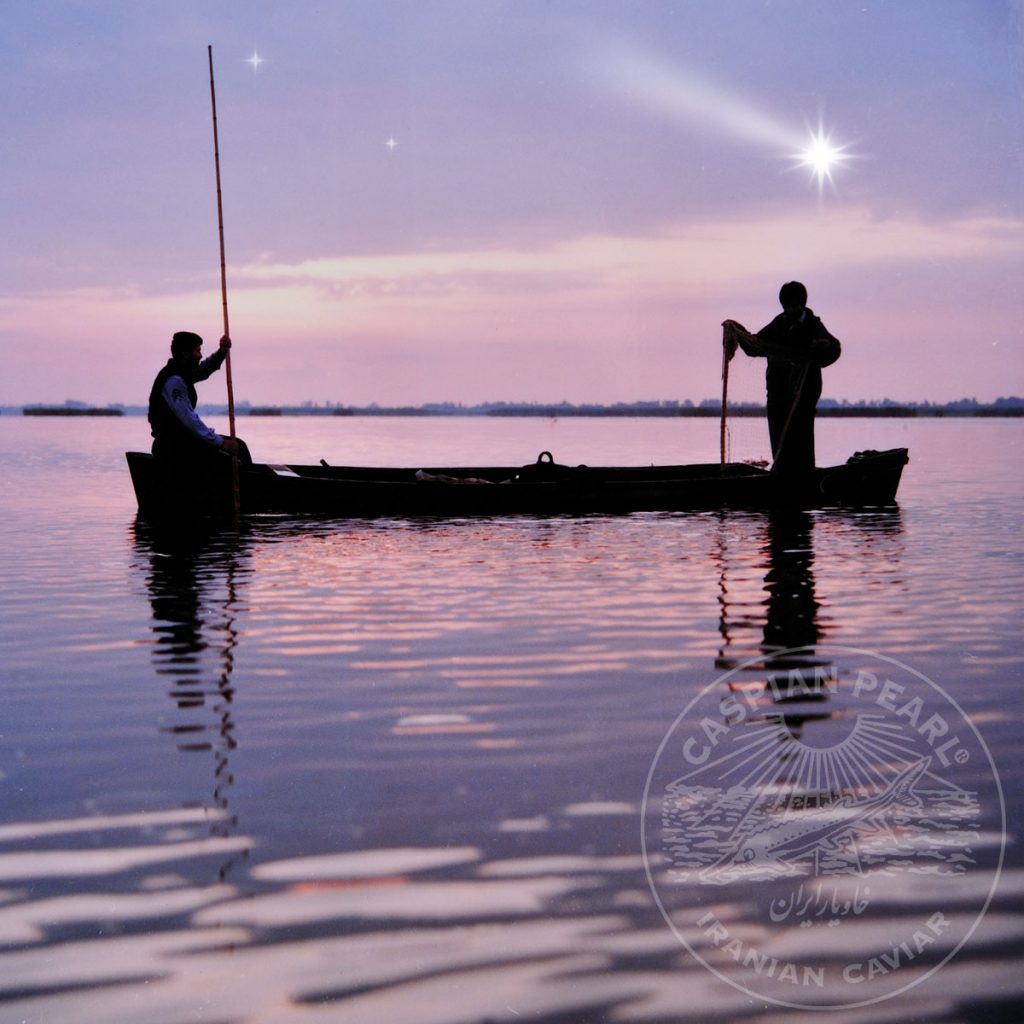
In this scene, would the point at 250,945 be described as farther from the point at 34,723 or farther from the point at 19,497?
the point at 19,497

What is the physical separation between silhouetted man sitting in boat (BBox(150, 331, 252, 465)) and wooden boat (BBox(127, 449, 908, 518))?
0.31 m

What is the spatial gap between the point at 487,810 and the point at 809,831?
1.30 metres

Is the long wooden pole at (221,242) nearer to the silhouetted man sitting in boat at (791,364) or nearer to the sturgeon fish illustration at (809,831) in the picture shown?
the silhouetted man sitting in boat at (791,364)

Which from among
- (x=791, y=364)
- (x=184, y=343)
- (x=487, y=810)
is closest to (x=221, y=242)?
(x=184, y=343)

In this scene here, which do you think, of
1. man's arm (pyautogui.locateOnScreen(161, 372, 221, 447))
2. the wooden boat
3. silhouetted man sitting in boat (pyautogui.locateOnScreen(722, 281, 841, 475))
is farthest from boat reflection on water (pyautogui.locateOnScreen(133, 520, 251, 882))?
silhouetted man sitting in boat (pyautogui.locateOnScreen(722, 281, 841, 475))

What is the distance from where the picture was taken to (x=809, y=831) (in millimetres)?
5129

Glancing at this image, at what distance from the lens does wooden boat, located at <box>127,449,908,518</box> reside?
19.6m

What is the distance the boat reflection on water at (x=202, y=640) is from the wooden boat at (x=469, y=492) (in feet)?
3.22

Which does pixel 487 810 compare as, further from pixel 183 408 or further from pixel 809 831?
pixel 183 408

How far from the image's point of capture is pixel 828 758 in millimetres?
6215

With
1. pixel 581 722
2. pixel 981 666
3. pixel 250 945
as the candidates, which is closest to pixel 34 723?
pixel 581 722
